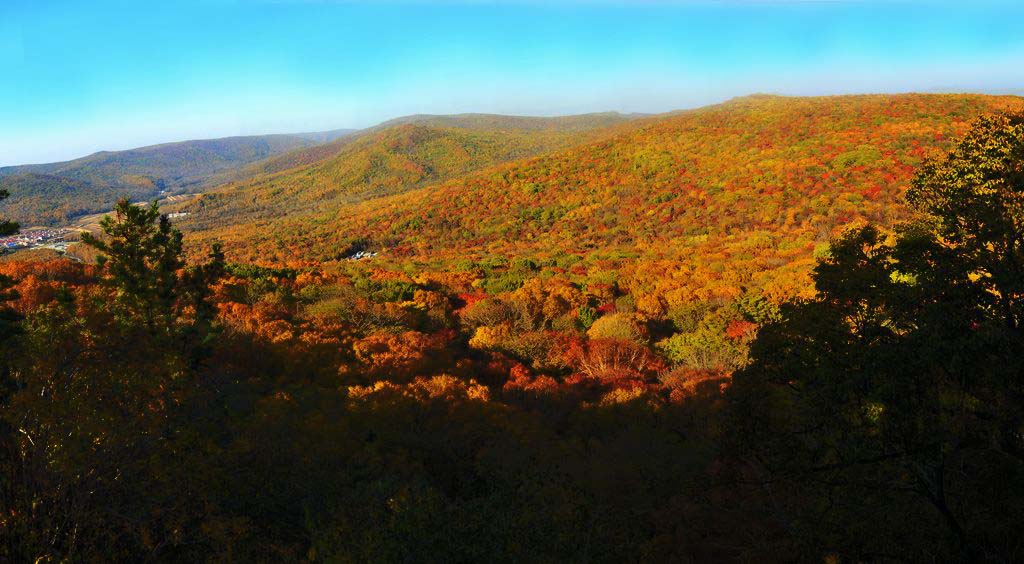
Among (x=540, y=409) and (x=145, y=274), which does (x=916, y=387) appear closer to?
(x=540, y=409)

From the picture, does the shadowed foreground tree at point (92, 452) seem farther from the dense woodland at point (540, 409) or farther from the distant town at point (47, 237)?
the distant town at point (47, 237)

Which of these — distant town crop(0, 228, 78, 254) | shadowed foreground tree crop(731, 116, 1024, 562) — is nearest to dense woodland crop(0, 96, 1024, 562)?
shadowed foreground tree crop(731, 116, 1024, 562)

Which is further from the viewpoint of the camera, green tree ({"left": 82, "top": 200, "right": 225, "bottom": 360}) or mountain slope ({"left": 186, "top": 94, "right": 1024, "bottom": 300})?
mountain slope ({"left": 186, "top": 94, "right": 1024, "bottom": 300})

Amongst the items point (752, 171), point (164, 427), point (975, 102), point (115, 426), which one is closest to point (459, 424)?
point (164, 427)

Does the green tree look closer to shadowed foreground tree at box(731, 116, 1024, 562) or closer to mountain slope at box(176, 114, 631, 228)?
shadowed foreground tree at box(731, 116, 1024, 562)

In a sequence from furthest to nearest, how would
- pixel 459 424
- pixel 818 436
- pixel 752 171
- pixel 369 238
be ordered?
1. pixel 369 238
2. pixel 752 171
3. pixel 459 424
4. pixel 818 436

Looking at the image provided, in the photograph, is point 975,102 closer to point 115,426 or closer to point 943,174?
point 943,174
